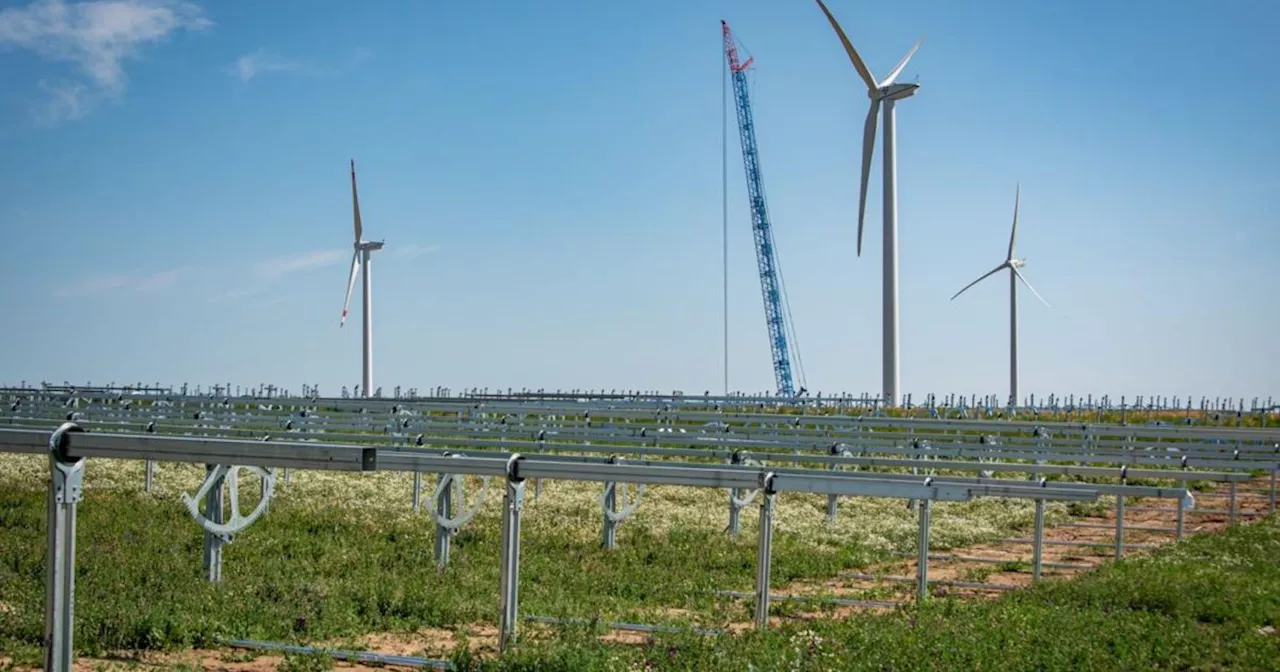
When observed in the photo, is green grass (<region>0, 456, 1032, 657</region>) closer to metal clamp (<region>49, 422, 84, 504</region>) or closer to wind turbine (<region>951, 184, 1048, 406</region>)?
metal clamp (<region>49, 422, 84, 504</region>)

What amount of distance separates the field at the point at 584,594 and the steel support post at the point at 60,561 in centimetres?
185

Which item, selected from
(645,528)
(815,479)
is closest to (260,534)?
(645,528)

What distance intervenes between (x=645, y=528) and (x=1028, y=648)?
11181 mm

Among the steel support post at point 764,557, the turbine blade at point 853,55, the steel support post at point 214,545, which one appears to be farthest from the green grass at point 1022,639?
the turbine blade at point 853,55

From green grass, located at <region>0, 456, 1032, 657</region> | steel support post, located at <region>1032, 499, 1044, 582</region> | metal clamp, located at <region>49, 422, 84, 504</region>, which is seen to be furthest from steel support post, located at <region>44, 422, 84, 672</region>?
steel support post, located at <region>1032, 499, 1044, 582</region>

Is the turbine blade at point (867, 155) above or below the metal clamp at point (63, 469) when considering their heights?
above

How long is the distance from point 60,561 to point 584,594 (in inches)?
266

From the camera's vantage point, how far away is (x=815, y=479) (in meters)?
10.1

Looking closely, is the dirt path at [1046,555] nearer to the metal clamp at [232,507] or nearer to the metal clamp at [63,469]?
the metal clamp at [232,507]

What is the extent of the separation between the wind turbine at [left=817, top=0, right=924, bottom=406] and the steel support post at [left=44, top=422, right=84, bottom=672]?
39238mm


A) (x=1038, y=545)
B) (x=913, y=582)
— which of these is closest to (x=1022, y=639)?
(x=1038, y=545)

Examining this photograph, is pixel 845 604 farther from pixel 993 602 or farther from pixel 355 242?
pixel 355 242

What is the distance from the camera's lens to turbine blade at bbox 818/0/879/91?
155 ft

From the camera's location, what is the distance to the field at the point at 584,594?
30.2 ft
